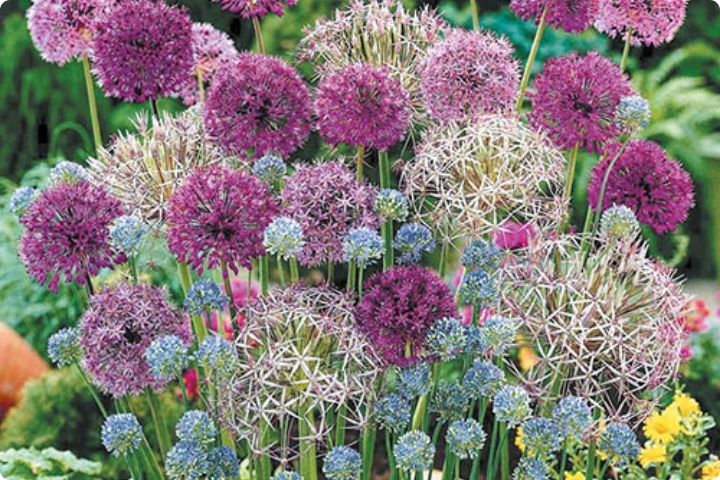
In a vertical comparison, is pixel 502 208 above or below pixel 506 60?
below

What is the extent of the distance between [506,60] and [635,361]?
1.76 feet

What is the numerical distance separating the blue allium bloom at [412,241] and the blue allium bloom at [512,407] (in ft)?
0.96

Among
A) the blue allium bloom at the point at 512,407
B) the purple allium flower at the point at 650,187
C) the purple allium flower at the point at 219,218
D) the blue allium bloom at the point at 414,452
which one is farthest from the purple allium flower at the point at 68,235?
the purple allium flower at the point at 650,187

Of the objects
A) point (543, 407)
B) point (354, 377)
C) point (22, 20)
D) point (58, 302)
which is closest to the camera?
point (354, 377)

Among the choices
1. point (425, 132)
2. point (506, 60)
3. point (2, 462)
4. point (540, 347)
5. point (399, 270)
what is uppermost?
point (506, 60)

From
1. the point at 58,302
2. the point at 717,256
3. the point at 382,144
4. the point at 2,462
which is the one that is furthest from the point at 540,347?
the point at 717,256

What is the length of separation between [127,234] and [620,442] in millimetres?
845

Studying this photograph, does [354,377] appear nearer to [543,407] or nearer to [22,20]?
[543,407]

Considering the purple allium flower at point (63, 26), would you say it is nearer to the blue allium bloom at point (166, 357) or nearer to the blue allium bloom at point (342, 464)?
the blue allium bloom at point (166, 357)

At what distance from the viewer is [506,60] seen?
1951mm

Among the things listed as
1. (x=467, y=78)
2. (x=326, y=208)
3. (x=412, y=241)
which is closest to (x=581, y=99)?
(x=467, y=78)

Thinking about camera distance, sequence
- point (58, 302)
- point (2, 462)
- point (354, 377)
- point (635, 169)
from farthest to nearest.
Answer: point (58, 302) → point (2, 462) → point (635, 169) → point (354, 377)

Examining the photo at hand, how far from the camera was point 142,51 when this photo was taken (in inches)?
76.4

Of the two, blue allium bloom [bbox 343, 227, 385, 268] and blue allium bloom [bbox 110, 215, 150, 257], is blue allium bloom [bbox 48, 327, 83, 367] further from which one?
blue allium bloom [bbox 343, 227, 385, 268]
